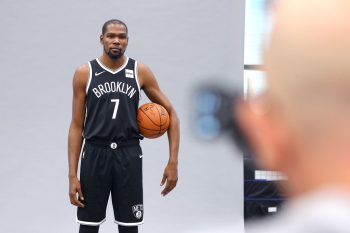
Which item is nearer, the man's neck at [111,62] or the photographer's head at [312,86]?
the photographer's head at [312,86]

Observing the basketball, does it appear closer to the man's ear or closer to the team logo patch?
the team logo patch

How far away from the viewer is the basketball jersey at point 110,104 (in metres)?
2.66

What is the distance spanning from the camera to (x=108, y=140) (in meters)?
2.71

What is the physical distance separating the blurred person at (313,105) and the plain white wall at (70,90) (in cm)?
386

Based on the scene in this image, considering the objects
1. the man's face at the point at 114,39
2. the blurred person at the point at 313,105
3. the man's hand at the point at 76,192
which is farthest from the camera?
the man's hand at the point at 76,192

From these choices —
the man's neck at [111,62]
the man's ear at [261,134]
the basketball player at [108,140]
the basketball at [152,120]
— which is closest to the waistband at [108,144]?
the basketball player at [108,140]

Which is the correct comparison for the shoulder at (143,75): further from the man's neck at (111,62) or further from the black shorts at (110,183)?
the black shorts at (110,183)

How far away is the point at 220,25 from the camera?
4.39m

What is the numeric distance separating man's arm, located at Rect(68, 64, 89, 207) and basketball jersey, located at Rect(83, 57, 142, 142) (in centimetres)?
3

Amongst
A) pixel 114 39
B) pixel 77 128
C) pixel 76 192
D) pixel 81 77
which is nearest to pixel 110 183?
pixel 76 192

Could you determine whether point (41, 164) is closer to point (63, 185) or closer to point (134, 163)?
point (63, 185)

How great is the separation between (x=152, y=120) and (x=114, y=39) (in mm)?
451

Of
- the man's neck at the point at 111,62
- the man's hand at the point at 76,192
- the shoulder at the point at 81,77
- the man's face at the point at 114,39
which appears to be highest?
the man's face at the point at 114,39

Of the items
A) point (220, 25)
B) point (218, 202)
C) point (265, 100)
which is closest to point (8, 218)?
point (218, 202)
